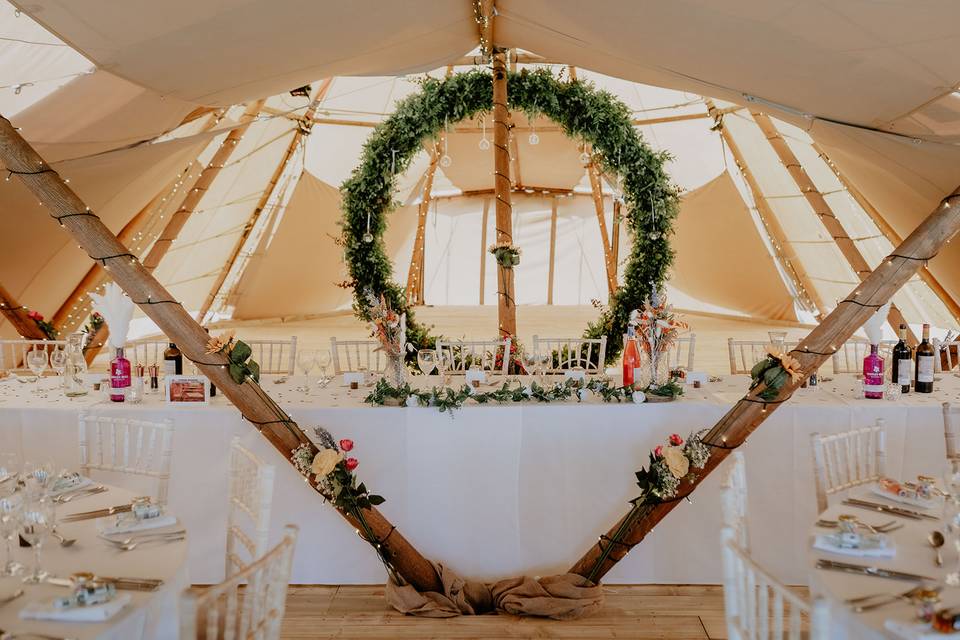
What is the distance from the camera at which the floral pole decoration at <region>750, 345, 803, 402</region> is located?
3557mm

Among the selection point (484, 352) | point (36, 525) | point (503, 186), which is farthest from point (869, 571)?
point (503, 186)

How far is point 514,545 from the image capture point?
3.87m

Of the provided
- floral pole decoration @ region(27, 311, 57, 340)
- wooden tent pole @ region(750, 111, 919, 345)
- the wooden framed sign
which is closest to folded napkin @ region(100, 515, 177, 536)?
the wooden framed sign

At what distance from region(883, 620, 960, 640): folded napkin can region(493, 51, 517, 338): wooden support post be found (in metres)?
4.86

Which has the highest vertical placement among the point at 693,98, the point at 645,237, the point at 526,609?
the point at 693,98

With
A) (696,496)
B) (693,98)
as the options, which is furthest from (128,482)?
(693,98)

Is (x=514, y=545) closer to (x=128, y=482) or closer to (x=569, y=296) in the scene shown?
(x=128, y=482)

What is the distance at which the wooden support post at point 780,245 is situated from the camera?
10.0 meters

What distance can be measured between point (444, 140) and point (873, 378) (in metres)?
9.83

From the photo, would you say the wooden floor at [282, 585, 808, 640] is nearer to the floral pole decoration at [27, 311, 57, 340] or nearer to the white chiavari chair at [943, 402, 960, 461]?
the white chiavari chair at [943, 402, 960, 461]

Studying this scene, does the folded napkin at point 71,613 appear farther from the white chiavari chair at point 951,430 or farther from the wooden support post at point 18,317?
the wooden support post at point 18,317

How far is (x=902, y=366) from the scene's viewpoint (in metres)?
4.20

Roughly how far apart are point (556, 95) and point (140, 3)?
3.96 metres

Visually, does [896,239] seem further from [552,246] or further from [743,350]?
[552,246]
